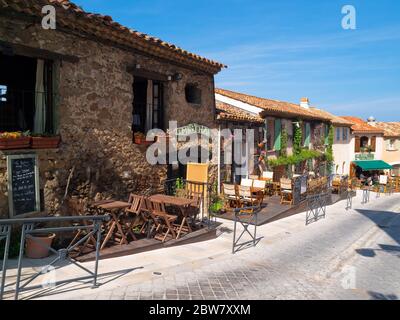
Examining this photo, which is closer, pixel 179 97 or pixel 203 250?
pixel 203 250

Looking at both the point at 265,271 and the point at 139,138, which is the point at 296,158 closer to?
the point at 139,138

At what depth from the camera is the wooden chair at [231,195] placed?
39.2 ft

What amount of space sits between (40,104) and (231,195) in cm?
730

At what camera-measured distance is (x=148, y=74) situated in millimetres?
9141

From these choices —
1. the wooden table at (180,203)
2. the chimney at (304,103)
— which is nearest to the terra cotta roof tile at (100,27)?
the wooden table at (180,203)

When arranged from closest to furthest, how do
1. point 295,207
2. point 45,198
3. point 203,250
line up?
point 45,198, point 203,250, point 295,207

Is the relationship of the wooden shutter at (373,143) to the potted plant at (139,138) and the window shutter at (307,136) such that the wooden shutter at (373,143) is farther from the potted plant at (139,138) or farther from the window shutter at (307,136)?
the potted plant at (139,138)
